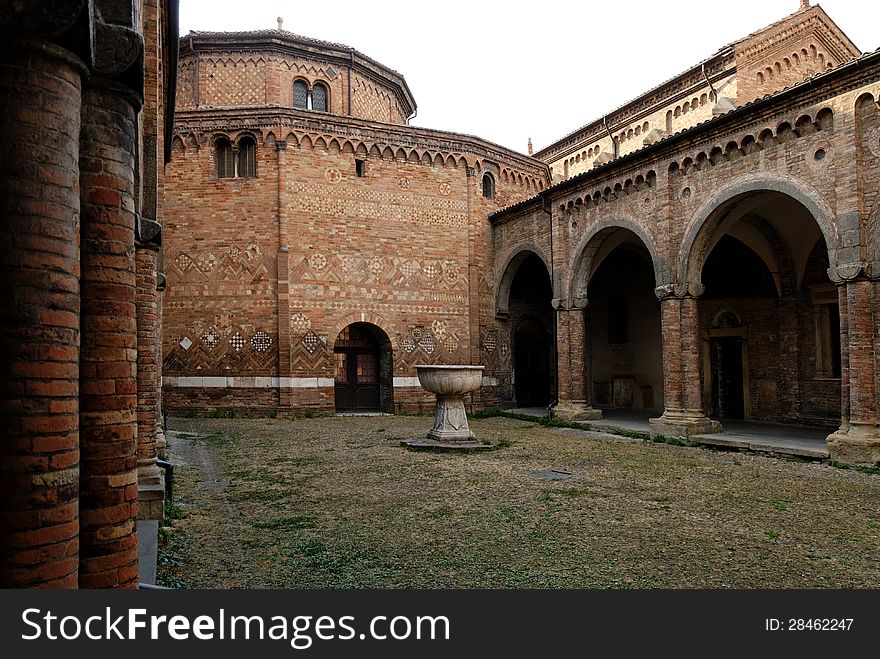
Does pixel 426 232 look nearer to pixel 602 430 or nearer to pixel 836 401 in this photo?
pixel 602 430

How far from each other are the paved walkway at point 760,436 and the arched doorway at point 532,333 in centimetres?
510

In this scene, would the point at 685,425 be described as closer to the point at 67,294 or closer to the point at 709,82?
the point at 709,82

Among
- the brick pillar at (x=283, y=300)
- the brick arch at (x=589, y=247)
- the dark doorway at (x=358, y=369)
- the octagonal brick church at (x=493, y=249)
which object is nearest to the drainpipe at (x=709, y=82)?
the octagonal brick church at (x=493, y=249)

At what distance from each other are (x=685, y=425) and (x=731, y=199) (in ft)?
15.1

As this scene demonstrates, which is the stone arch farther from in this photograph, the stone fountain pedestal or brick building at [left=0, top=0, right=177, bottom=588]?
brick building at [left=0, top=0, right=177, bottom=588]

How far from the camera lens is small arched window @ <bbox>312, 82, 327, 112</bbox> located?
21756mm

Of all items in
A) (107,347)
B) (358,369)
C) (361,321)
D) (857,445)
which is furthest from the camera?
(358,369)

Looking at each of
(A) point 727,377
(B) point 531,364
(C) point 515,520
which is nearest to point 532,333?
(B) point 531,364

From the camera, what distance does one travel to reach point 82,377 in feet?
10.4

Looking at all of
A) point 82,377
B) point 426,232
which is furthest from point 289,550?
point 426,232

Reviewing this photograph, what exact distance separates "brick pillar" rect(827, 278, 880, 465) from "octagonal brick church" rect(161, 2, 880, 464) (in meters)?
2.17

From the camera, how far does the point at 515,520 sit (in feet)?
22.5

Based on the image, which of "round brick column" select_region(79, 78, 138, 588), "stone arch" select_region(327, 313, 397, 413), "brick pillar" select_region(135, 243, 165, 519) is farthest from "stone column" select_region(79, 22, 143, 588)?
"stone arch" select_region(327, 313, 397, 413)

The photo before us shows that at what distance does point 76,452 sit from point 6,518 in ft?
1.15
